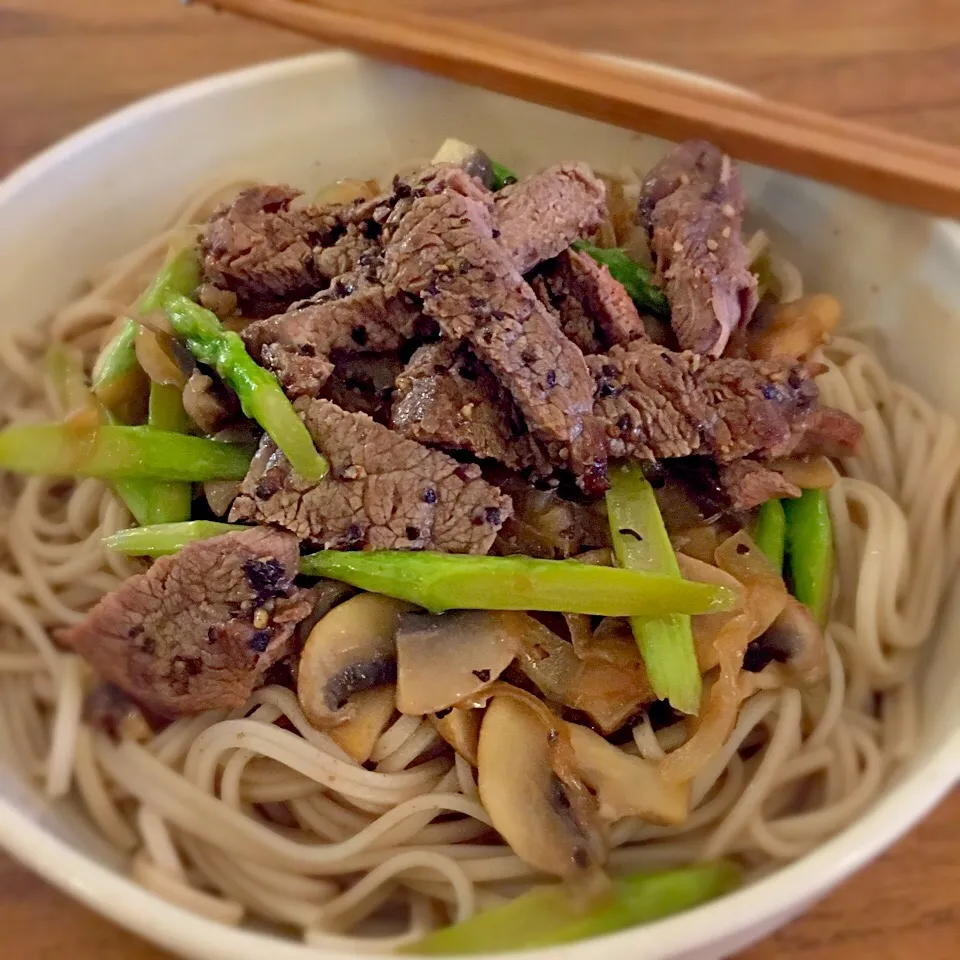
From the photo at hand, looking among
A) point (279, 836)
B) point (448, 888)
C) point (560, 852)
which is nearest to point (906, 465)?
point (560, 852)

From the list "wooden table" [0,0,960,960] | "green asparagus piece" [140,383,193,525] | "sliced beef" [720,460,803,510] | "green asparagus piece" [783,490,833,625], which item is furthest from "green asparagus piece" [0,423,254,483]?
"wooden table" [0,0,960,960]

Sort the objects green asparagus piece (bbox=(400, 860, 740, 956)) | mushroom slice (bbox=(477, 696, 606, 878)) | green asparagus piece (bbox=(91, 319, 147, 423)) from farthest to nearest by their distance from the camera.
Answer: green asparagus piece (bbox=(91, 319, 147, 423)) < mushroom slice (bbox=(477, 696, 606, 878)) < green asparagus piece (bbox=(400, 860, 740, 956))

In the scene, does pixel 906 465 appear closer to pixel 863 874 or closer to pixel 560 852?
pixel 863 874

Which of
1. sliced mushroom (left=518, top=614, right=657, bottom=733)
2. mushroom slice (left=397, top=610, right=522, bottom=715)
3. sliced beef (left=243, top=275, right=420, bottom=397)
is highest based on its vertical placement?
sliced beef (left=243, top=275, right=420, bottom=397)

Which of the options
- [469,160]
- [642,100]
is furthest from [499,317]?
[642,100]

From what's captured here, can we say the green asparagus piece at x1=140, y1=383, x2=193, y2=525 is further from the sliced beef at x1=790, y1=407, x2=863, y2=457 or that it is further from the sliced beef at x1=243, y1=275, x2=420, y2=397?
the sliced beef at x1=790, y1=407, x2=863, y2=457

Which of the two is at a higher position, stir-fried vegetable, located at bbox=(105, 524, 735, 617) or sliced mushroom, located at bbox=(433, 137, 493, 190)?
sliced mushroom, located at bbox=(433, 137, 493, 190)

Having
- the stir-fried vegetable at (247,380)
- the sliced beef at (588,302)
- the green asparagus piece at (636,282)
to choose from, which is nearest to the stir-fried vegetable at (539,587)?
the stir-fried vegetable at (247,380)
